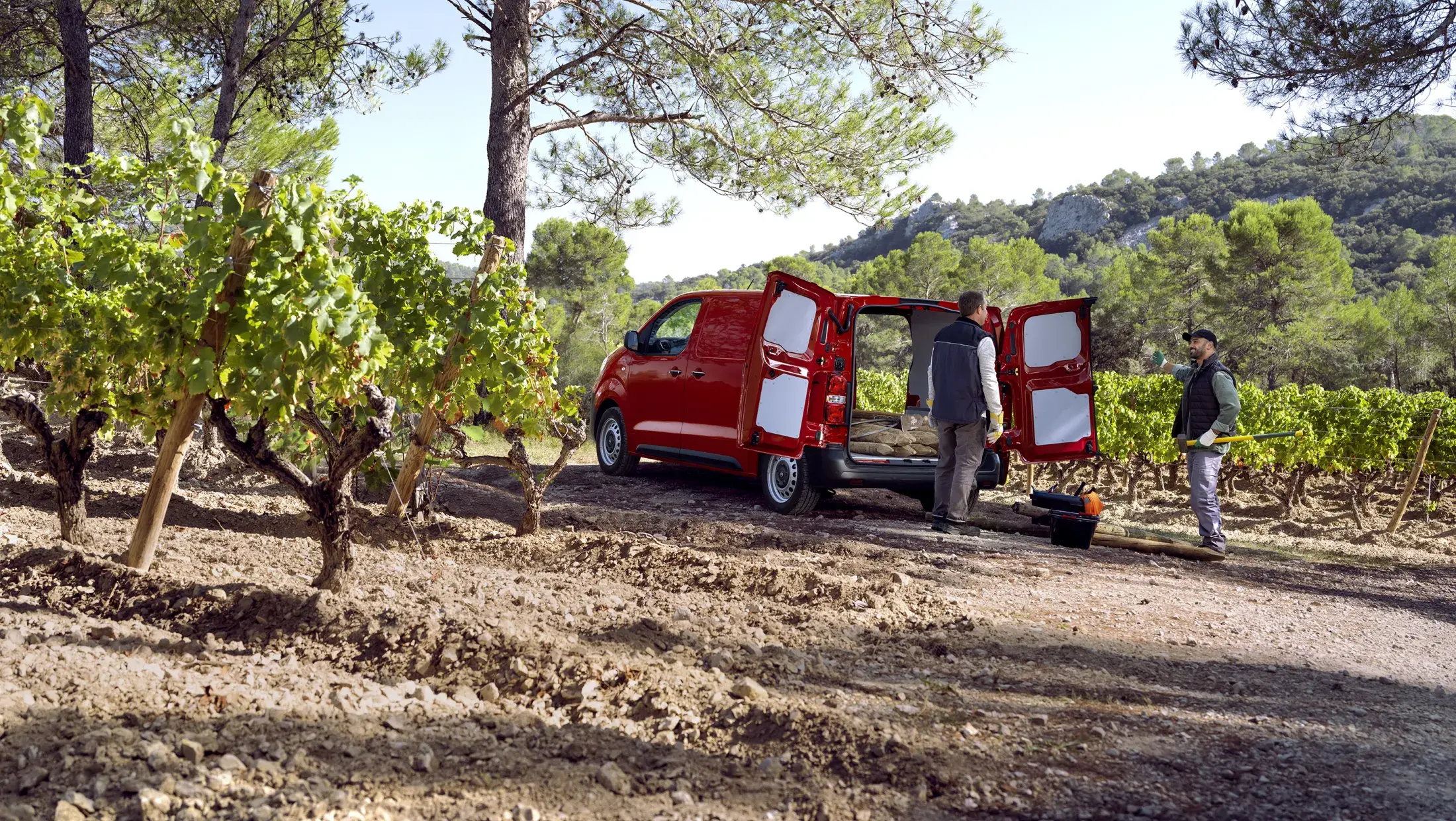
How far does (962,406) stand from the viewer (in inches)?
285

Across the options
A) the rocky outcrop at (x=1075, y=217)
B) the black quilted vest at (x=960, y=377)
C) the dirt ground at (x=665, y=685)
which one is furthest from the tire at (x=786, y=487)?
the rocky outcrop at (x=1075, y=217)

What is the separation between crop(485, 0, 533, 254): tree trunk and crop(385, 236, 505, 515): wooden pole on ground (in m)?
5.94

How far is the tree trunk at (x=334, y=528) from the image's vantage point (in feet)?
13.0

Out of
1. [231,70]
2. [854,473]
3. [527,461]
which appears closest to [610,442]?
[854,473]

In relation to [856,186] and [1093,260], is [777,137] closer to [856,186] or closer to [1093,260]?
[856,186]

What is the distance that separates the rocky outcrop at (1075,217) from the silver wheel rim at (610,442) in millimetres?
76250

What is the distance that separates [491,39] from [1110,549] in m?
8.67

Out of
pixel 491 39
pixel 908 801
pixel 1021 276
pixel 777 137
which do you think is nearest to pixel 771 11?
pixel 777 137

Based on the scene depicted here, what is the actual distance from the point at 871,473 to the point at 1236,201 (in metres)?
44.1

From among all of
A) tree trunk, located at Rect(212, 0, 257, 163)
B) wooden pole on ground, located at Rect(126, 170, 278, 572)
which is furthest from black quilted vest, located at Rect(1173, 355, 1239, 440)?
tree trunk, located at Rect(212, 0, 257, 163)

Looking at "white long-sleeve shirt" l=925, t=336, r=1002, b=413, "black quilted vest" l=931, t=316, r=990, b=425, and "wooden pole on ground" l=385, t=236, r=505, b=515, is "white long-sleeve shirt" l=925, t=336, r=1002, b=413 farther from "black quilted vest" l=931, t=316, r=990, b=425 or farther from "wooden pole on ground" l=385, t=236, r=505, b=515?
"wooden pole on ground" l=385, t=236, r=505, b=515

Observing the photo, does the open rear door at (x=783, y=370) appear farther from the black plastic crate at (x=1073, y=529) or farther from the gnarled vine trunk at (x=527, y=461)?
the black plastic crate at (x=1073, y=529)

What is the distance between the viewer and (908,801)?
256cm

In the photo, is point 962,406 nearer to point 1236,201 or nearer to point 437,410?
point 437,410
